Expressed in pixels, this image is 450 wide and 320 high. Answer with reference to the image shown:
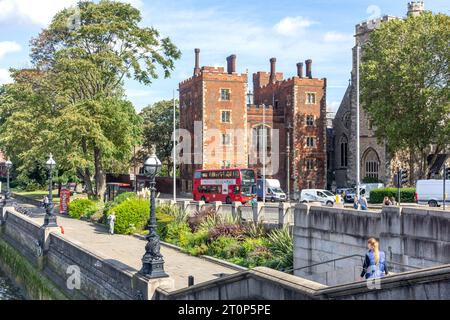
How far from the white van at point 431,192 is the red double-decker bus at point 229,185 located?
12964mm

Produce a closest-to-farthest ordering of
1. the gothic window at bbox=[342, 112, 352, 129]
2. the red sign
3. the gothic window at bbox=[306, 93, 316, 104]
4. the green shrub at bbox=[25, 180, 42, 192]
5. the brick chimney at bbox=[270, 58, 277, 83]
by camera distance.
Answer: the red sign → the gothic window at bbox=[342, 112, 352, 129] → the gothic window at bbox=[306, 93, 316, 104] → the brick chimney at bbox=[270, 58, 277, 83] → the green shrub at bbox=[25, 180, 42, 192]

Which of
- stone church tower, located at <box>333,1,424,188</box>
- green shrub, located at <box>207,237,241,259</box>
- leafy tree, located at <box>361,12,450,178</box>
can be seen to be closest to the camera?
green shrub, located at <box>207,237,241,259</box>

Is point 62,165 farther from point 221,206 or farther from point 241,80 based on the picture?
point 241,80

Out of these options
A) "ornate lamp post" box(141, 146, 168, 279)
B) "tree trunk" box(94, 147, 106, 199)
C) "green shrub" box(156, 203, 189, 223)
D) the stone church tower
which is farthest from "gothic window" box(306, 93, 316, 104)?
"ornate lamp post" box(141, 146, 168, 279)

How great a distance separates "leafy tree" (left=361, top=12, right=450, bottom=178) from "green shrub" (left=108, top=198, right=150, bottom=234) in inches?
826

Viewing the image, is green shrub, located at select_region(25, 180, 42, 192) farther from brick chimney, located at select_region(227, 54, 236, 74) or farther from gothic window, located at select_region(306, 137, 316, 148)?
gothic window, located at select_region(306, 137, 316, 148)

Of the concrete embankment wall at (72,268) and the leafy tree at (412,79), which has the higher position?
the leafy tree at (412,79)

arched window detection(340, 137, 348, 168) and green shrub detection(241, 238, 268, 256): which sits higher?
arched window detection(340, 137, 348, 168)

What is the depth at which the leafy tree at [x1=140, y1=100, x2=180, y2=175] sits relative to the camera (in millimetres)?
72375

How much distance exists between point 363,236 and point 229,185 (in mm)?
27891

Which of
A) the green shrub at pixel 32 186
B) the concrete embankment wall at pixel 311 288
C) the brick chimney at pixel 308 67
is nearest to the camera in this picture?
the concrete embankment wall at pixel 311 288

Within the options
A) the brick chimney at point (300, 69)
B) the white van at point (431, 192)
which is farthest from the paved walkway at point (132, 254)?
the brick chimney at point (300, 69)

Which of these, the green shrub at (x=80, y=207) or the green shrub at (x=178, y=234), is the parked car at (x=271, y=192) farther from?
the green shrub at (x=178, y=234)

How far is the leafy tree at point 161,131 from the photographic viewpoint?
237ft
